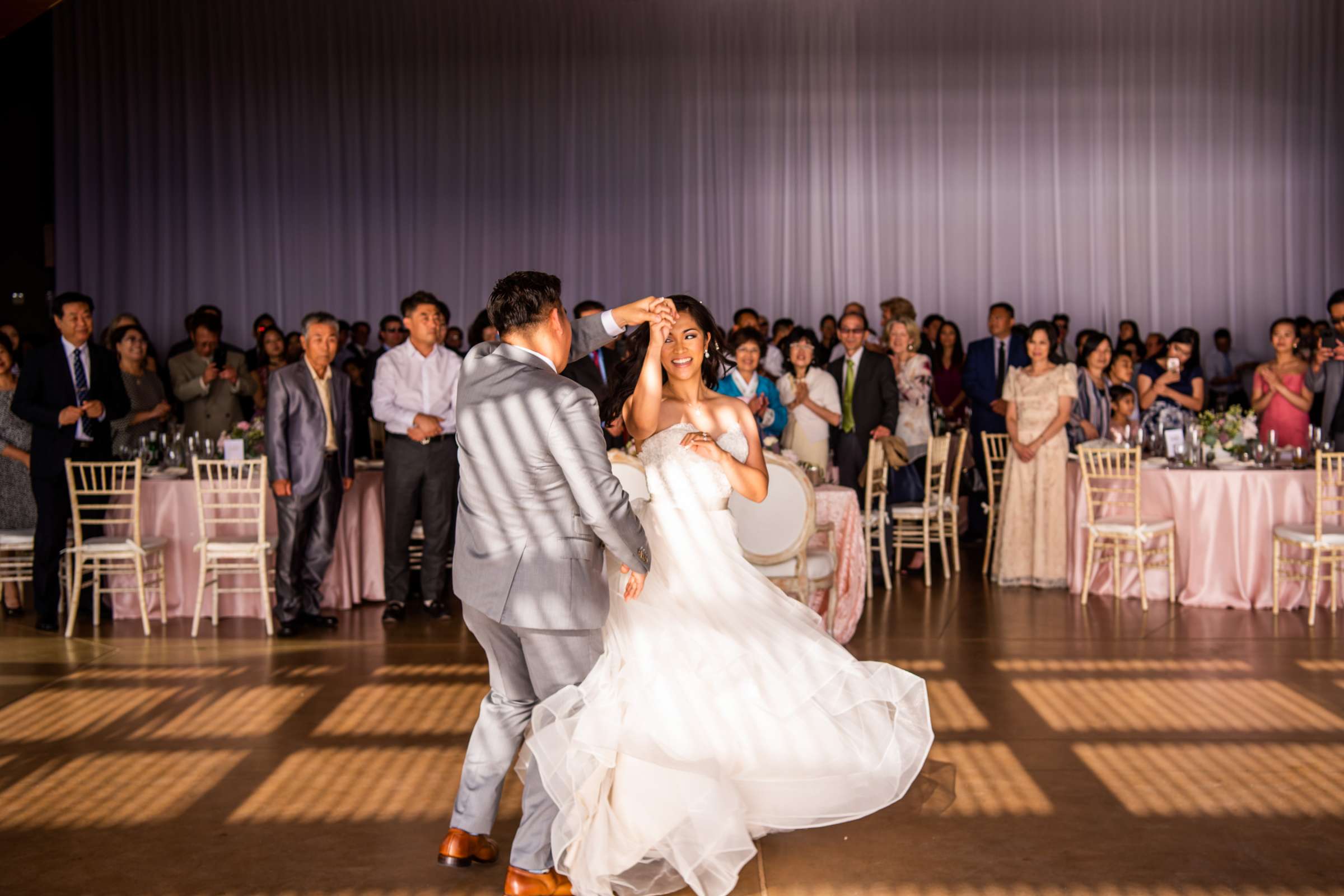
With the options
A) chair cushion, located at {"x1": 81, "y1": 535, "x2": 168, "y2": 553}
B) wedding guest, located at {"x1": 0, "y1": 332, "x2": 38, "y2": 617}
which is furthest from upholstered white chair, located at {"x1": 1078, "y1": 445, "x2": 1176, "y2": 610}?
wedding guest, located at {"x1": 0, "y1": 332, "x2": 38, "y2": 617}

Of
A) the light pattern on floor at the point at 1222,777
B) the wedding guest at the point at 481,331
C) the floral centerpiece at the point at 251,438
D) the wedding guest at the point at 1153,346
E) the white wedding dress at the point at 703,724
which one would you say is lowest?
the light pattern on floor at the point at 1222,777

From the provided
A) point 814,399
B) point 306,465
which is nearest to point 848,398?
point 814,399

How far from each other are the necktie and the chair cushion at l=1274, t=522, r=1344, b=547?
2378 millimetres

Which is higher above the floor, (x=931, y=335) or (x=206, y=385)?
(x=931, y=335)

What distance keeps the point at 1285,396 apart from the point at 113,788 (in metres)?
6.59

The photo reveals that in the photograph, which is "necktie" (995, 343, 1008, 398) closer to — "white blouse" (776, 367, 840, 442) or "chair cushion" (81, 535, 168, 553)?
"white blouse" (776, 367, 840, 442)

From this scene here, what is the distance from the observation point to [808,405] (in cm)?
721

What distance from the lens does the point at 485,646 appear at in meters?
2.97

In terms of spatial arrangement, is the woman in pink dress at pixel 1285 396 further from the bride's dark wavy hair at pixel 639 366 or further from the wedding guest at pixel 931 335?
the bride's dark wavy hair at pixel 639 366

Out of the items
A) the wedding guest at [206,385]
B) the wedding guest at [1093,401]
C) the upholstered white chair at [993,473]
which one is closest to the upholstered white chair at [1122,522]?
the wedding guest at [1093,401]

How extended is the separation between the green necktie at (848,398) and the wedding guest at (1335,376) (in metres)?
2.67

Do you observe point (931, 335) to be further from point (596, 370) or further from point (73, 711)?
point (73, 711)

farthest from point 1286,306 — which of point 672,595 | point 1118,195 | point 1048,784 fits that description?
point 672,595

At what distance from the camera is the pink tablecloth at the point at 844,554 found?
224 inches
